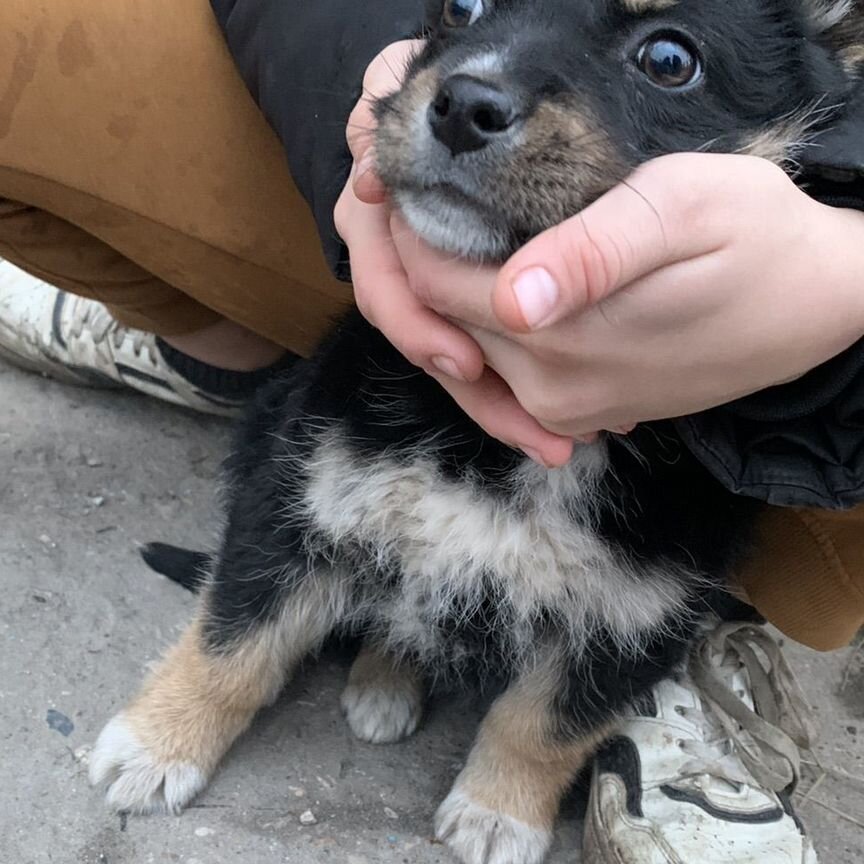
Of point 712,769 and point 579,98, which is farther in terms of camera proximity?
point 712,769

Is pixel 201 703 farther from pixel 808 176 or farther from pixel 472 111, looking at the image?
pixel 808 176

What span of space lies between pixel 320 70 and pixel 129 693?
1302mm

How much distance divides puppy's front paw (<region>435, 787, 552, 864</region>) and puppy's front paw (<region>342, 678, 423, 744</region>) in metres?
0.21

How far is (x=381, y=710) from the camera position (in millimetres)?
2170

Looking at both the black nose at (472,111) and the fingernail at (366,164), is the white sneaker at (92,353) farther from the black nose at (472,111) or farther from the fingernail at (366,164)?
the black nose at (472,111)

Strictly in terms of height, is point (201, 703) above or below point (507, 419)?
below

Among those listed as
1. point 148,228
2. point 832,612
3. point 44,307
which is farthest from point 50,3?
point 832,612

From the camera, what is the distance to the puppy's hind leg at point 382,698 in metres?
2.17

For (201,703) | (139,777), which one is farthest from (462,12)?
(139,777)

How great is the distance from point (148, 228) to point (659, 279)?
1.40 m

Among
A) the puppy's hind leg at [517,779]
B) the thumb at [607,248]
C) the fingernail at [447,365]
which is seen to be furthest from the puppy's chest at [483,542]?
the thumb at [607,248]

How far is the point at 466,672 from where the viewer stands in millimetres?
2090

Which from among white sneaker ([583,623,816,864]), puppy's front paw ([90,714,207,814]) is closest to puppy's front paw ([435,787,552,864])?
white sneaker ([583,623,816,864])

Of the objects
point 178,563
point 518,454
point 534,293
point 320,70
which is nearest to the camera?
point 534,293
